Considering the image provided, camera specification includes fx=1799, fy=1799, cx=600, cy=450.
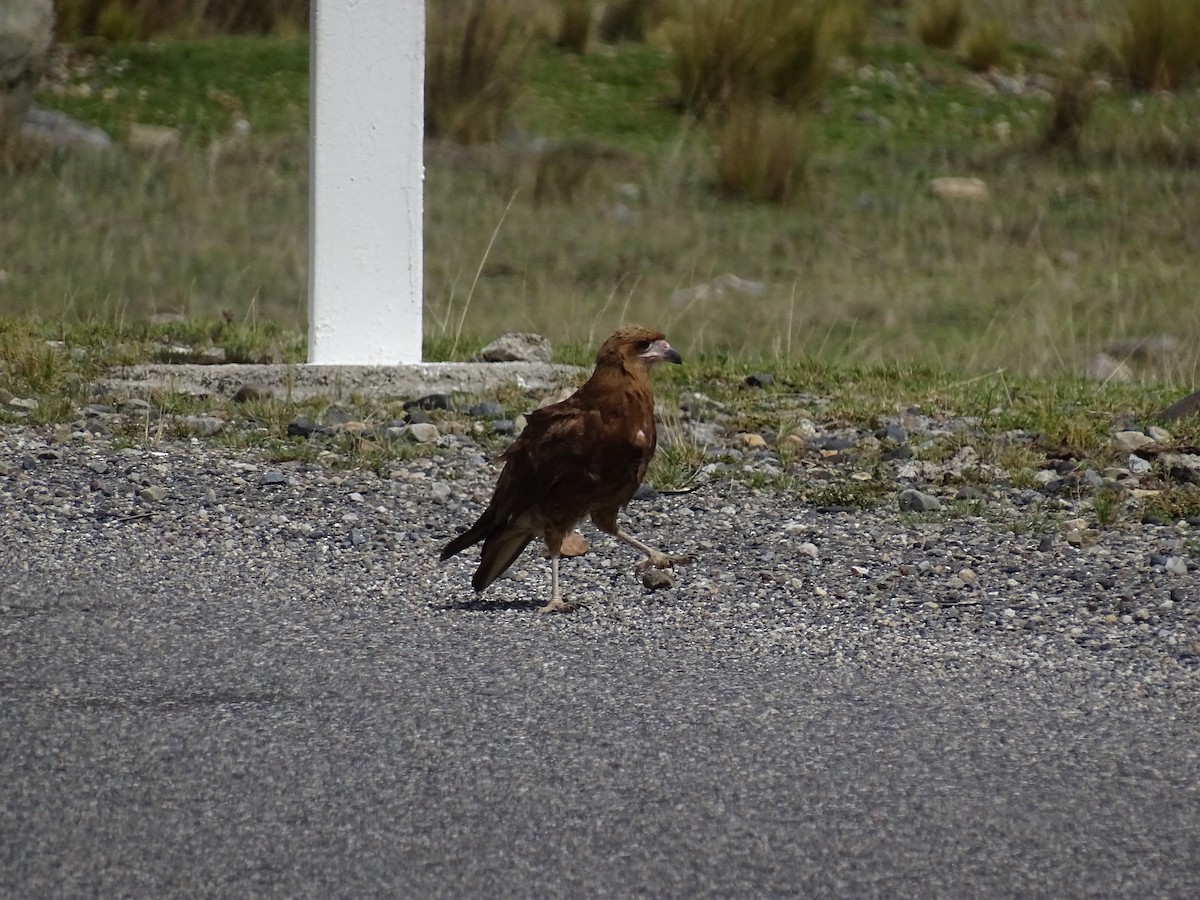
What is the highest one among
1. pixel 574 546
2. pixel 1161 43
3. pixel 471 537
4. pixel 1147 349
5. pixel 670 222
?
pixel 1161 43

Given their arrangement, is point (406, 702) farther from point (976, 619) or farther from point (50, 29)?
point (50, 29)

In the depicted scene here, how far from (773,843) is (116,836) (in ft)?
3.40

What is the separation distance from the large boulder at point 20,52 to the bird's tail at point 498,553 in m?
8.99

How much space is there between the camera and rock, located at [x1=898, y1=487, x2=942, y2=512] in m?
5.29

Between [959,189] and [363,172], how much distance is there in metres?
7.85

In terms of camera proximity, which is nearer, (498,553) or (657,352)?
(498,553)

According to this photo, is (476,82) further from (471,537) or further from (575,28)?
(471,537)

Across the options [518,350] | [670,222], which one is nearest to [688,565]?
[518,350]

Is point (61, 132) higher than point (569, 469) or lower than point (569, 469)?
lower

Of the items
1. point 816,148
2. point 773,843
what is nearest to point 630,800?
point 773,843

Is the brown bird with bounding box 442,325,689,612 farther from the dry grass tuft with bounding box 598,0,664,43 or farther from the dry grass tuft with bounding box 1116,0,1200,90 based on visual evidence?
the dry grass tuft with bounding box 598,0,664,43

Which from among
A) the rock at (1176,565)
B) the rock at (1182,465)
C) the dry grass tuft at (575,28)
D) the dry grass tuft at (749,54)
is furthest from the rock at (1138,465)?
the dry grass tuft at (575,28)

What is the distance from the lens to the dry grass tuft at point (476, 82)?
1446 cm

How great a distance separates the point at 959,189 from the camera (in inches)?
526
